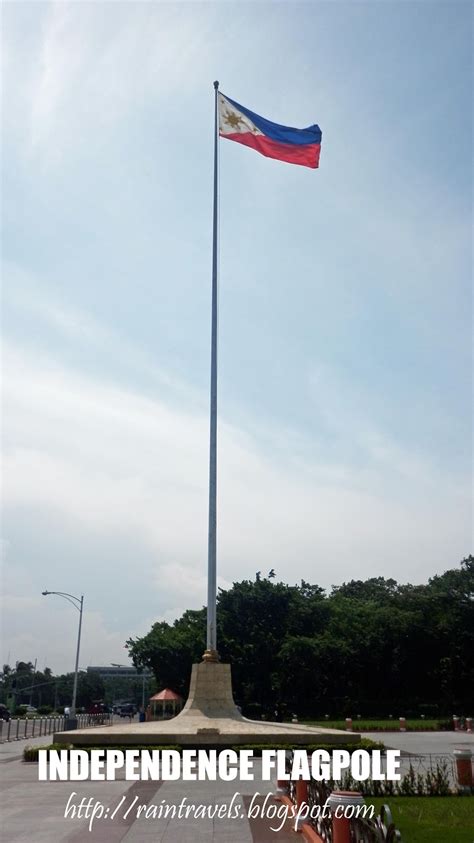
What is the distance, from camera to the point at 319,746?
21688mm

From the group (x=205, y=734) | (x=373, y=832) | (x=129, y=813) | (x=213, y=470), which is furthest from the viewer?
(x=213, y=470)

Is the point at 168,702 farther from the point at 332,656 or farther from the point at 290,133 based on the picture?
the point at 290,133

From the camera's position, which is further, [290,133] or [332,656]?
[332,656]

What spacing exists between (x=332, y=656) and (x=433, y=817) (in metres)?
42.6

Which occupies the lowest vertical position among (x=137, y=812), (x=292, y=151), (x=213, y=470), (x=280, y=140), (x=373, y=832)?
(x=137, y=812)

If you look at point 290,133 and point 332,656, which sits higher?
point 290,133

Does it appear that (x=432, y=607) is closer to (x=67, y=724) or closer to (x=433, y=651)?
(x=433, y=651)

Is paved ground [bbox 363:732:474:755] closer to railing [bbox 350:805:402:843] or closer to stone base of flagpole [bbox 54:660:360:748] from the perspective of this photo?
stone base of flagpole [bbox 54:660:360:748]

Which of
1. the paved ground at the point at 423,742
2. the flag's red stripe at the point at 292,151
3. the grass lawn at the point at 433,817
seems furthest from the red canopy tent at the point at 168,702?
the flag's red stripe at the point at 292,151

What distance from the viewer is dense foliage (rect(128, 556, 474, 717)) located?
5197cm

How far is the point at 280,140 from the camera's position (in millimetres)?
27031

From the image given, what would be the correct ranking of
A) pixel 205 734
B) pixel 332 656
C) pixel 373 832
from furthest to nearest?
1. pixel 332 656
2. pixel 205 734
3. pixel 373 832

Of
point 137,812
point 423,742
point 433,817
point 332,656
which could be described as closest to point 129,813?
point 137,812

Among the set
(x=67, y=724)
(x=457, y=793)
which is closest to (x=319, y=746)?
(x=457, y=793)
